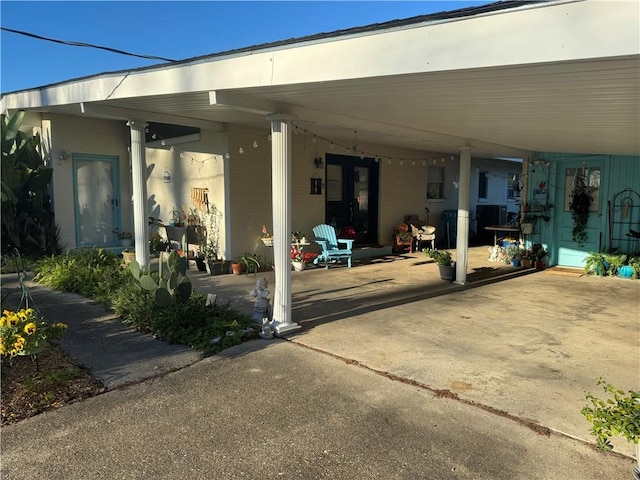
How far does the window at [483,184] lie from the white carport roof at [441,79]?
771 centimetres

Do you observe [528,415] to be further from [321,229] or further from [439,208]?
[439,208]

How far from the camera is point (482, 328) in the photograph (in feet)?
16.6

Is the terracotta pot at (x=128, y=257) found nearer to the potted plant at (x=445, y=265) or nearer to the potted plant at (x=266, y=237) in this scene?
the potted plant at (x=266, y=237)

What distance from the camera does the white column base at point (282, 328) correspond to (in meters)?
4.71

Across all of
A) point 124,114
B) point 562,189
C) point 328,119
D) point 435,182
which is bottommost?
point 562,189

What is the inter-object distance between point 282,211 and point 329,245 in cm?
446

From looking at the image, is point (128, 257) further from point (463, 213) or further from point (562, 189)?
point (562, 189)

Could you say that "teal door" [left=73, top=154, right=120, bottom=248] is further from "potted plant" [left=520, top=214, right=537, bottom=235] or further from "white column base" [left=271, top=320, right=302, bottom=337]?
"potted plant" [left=520, top=214, right=537, bottom=235]

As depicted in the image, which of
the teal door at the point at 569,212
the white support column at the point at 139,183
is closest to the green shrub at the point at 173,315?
the white support column at the point at 139,183

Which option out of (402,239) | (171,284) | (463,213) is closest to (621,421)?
(171,284)

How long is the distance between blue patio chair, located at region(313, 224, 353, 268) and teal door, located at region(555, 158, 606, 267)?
461 centimetres

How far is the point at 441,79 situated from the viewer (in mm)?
3141

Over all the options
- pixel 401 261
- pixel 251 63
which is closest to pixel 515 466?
pixel 251 63

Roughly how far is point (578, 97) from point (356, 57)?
182cm
